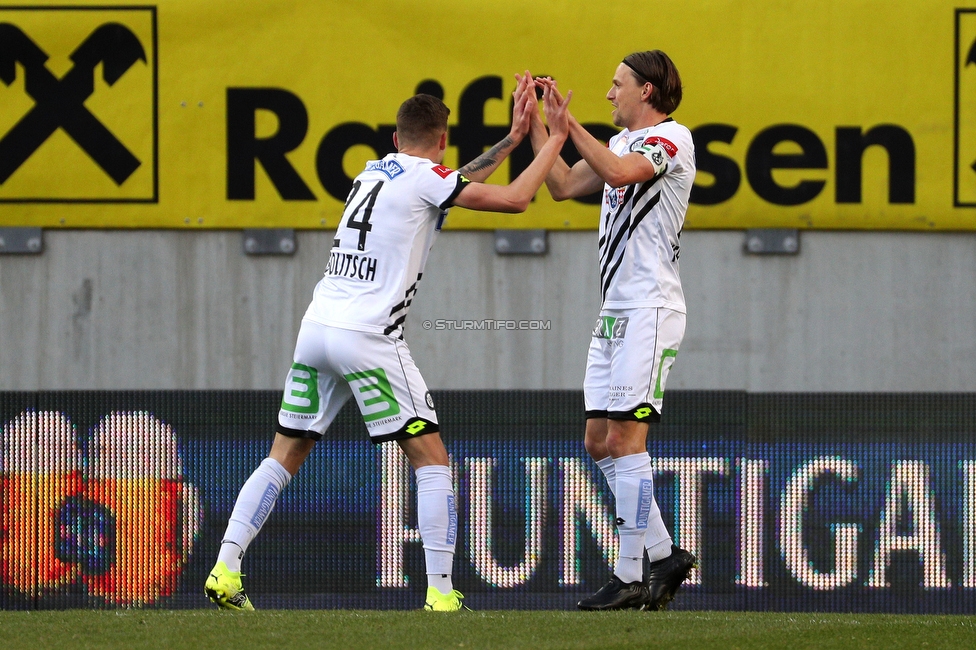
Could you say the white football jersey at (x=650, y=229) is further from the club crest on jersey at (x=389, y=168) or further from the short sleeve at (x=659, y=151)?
the club crest on jersey at (x=389, y=168)

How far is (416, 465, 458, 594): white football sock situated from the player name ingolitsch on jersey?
0.67 metres

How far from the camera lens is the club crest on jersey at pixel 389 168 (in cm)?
433

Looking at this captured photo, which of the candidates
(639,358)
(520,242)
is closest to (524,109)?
(639,358)

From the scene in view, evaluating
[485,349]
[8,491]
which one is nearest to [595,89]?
[485,349]

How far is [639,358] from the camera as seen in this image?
4.34m

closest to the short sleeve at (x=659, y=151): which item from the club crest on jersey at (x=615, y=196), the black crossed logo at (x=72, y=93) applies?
the club crest on jersey at (x=615, y=196)

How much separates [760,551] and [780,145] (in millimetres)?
2663

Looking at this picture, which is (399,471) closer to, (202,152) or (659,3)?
(202,152)

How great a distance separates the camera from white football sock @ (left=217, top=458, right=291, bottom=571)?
4.24 m

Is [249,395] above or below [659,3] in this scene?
below

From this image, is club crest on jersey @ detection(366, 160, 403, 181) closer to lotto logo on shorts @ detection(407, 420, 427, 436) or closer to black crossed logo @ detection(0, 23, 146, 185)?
lotto logo on shorts @ detection(407, 420, 427, 436)

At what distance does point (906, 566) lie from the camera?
5539 millimetres

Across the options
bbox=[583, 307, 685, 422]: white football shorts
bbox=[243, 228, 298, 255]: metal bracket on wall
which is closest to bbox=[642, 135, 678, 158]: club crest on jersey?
bbox=[583, 307, 685, 422]: white football shorts

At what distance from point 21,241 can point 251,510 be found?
363 cm
